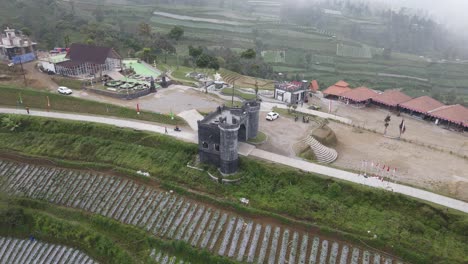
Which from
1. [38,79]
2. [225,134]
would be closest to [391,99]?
[225,134]

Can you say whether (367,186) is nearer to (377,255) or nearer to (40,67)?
(377,255)

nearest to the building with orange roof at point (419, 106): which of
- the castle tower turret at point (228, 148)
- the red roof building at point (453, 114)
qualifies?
the red roof building at point (453, 114)

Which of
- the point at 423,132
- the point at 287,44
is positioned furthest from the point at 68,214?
the point at 287,44

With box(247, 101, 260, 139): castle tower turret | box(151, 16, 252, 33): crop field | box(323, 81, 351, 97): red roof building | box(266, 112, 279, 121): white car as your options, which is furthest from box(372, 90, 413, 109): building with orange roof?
box(151, 16, 252, 33): crop field

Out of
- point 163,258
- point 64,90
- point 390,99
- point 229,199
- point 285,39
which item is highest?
point 64,90

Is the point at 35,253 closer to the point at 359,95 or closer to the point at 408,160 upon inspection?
the point at 408,160

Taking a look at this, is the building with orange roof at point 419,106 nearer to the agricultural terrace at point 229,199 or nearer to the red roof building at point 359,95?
the red roof building at point 359,95

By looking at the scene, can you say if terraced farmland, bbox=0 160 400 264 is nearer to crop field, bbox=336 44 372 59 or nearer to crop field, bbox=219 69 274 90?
crop field, bbox=219 69 274 90
